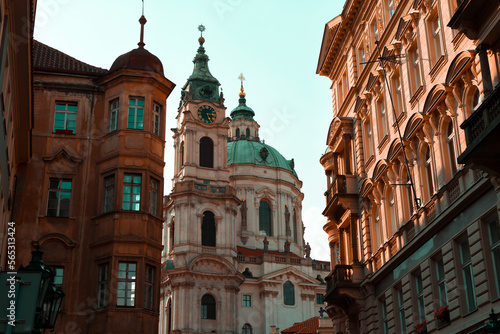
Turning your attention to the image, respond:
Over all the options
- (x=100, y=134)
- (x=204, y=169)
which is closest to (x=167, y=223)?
(x=204, y=169)

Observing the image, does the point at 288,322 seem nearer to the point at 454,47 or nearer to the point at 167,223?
the point at 167,223

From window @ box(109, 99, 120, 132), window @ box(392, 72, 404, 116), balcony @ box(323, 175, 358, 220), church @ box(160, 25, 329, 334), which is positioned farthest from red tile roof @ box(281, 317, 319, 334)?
window @ box(109, 99, 120, 132)

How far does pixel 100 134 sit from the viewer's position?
25688 mm

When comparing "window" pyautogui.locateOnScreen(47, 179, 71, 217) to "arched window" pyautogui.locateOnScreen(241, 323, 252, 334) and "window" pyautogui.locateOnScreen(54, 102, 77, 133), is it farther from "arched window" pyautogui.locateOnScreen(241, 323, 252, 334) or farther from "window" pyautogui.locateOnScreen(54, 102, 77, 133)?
"arched window" pyautogui.locateOnScreen(241, 323, 252, 334)

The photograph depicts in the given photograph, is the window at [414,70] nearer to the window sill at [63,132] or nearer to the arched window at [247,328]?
the window sill at [63,132]

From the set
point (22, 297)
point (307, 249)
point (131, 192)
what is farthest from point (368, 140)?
point (307, 249)

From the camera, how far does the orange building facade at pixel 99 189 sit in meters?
22.8

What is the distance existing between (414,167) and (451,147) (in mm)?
2731

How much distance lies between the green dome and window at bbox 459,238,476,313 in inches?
2872

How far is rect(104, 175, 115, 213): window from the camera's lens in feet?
79.1

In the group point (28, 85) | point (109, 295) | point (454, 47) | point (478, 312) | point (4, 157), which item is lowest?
point (478, 312)

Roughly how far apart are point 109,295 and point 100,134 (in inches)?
253

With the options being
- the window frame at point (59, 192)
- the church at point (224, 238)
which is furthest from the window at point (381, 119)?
the church at point (224, 238)

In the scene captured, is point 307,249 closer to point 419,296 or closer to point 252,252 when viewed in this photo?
point 252,252
